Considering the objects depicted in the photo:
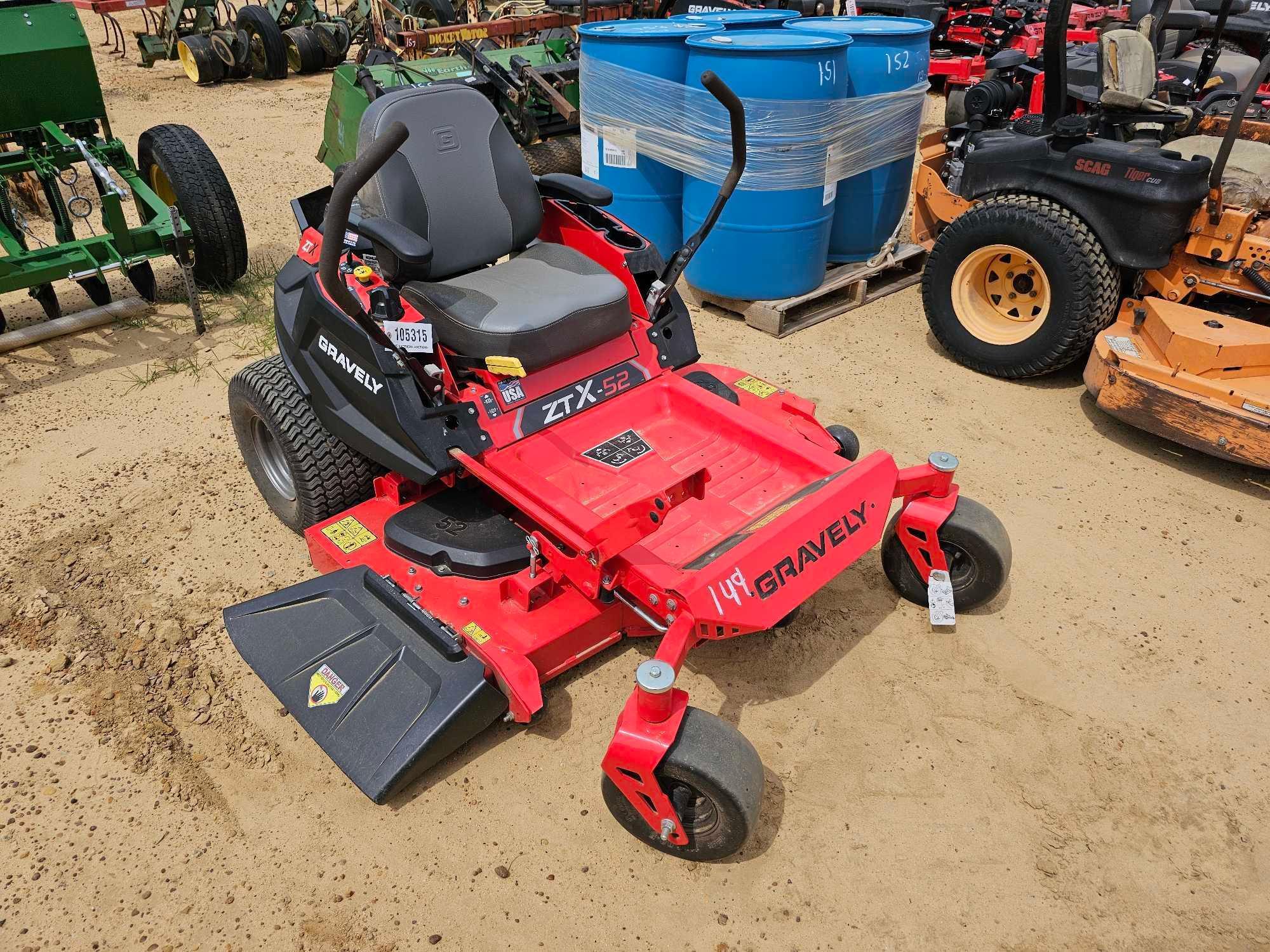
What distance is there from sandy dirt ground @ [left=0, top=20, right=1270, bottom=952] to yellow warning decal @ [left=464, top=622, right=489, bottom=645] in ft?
1.08

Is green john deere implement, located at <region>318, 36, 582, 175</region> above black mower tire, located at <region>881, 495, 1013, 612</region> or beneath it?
above

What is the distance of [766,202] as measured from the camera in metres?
4.72

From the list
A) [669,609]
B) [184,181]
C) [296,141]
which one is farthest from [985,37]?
[669,609]

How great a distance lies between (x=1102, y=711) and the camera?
2.77 meters

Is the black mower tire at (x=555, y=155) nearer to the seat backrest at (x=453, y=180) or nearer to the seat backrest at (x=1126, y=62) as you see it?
the seat backrest at (x=1126, y=62)

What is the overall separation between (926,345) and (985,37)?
593 centimetres

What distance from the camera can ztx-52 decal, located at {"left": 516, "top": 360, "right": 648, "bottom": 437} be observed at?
9.66 ft

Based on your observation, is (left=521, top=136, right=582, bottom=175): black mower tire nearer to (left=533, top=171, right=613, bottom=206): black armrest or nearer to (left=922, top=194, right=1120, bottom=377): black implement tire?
(left=922, top=194, right=1120, bottom=377): black implement tire

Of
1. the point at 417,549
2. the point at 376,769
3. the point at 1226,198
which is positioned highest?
the point at 1226,198

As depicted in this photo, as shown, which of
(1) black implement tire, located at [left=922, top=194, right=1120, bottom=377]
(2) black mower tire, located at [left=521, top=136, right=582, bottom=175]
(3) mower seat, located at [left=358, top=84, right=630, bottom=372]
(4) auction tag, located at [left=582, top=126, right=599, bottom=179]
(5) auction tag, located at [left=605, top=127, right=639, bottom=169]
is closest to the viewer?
(3) mower seat, located at [left=358, top=84, right=630, bottom=372]

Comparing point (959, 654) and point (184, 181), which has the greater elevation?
point (184, 181)

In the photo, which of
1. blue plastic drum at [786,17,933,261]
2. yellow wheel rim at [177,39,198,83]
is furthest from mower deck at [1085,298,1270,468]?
yellow wheel rim at [177,39,198,83]

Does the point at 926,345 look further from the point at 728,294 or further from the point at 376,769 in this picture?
the point at 376,769

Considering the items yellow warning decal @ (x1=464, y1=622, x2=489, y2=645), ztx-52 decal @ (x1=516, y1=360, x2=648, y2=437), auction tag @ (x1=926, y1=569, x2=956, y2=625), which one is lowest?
auction tag @ (x1=926, y1=569, x2=956, y2=625)
